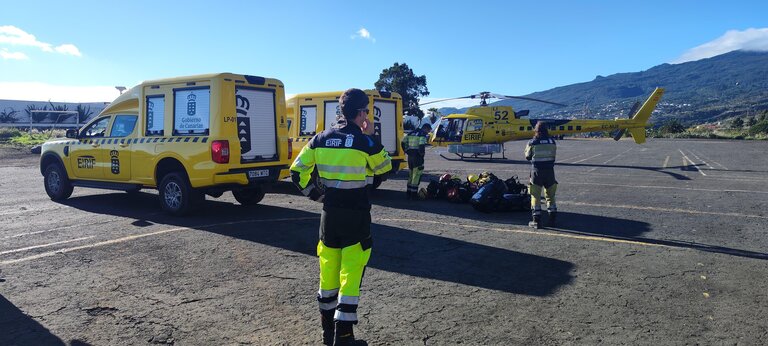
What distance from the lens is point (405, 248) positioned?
639 cm

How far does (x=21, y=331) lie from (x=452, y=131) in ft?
73.6

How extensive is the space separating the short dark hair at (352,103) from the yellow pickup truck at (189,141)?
202 inches

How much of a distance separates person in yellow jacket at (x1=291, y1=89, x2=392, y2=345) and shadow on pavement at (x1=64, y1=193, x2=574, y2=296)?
192 centimetres

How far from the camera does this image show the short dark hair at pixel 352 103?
349 centimetres

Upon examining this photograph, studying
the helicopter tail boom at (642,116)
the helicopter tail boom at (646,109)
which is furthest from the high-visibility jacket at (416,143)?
the helicopter tail boom at (646,109)

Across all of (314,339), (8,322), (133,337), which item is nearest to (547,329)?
(314,339)

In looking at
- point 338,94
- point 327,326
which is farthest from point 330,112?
point 327,326

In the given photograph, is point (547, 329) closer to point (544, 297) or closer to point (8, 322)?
point (544, 297)

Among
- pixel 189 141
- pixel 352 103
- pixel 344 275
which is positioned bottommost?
pixel 344 275

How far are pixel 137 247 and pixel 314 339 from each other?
3.86 m

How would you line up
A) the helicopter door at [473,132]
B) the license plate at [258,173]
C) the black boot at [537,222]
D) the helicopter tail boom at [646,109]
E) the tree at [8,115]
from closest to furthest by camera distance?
the black boot at [537,222]
the license plate at [258,173]
the helicopter tail boom at [646,109]
the helicopter door at [473,132]
the tree at [8,115]

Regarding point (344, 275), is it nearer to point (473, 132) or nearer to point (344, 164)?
point (344, 164)

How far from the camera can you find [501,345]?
3.51m

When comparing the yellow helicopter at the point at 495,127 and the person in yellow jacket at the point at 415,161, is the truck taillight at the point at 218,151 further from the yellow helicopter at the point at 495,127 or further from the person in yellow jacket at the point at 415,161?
the yellow helicopter at the point at 495,127
